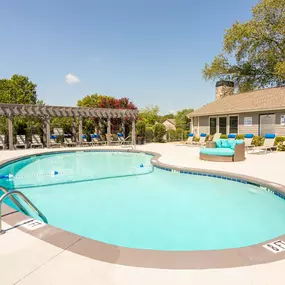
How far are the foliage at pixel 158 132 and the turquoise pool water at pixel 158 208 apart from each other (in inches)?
542

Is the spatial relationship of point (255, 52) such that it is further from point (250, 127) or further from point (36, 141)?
point (36, 141)

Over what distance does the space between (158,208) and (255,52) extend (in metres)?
25.7

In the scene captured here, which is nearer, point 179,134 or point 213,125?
point 213,125

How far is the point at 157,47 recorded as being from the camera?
22.3 meters

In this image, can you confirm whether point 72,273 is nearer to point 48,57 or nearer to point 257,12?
point 48,57

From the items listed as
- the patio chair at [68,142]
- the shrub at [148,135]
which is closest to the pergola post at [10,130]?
the patio chair at [68,142]

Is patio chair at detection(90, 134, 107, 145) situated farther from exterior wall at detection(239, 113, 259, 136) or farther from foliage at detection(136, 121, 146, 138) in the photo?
exterior wall at detection(239, 113, 259, 136)

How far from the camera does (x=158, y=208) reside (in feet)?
17.6

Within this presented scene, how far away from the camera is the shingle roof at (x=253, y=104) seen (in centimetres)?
1532

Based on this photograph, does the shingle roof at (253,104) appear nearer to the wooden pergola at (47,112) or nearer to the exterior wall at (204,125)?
the exterior wall at (204,125)

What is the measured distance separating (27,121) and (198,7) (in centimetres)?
Result: 1599

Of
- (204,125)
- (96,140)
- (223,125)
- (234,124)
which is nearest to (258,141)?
(234,124)

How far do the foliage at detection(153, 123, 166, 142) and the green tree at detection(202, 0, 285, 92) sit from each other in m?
9.42

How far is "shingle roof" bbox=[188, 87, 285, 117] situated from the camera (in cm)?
1532
